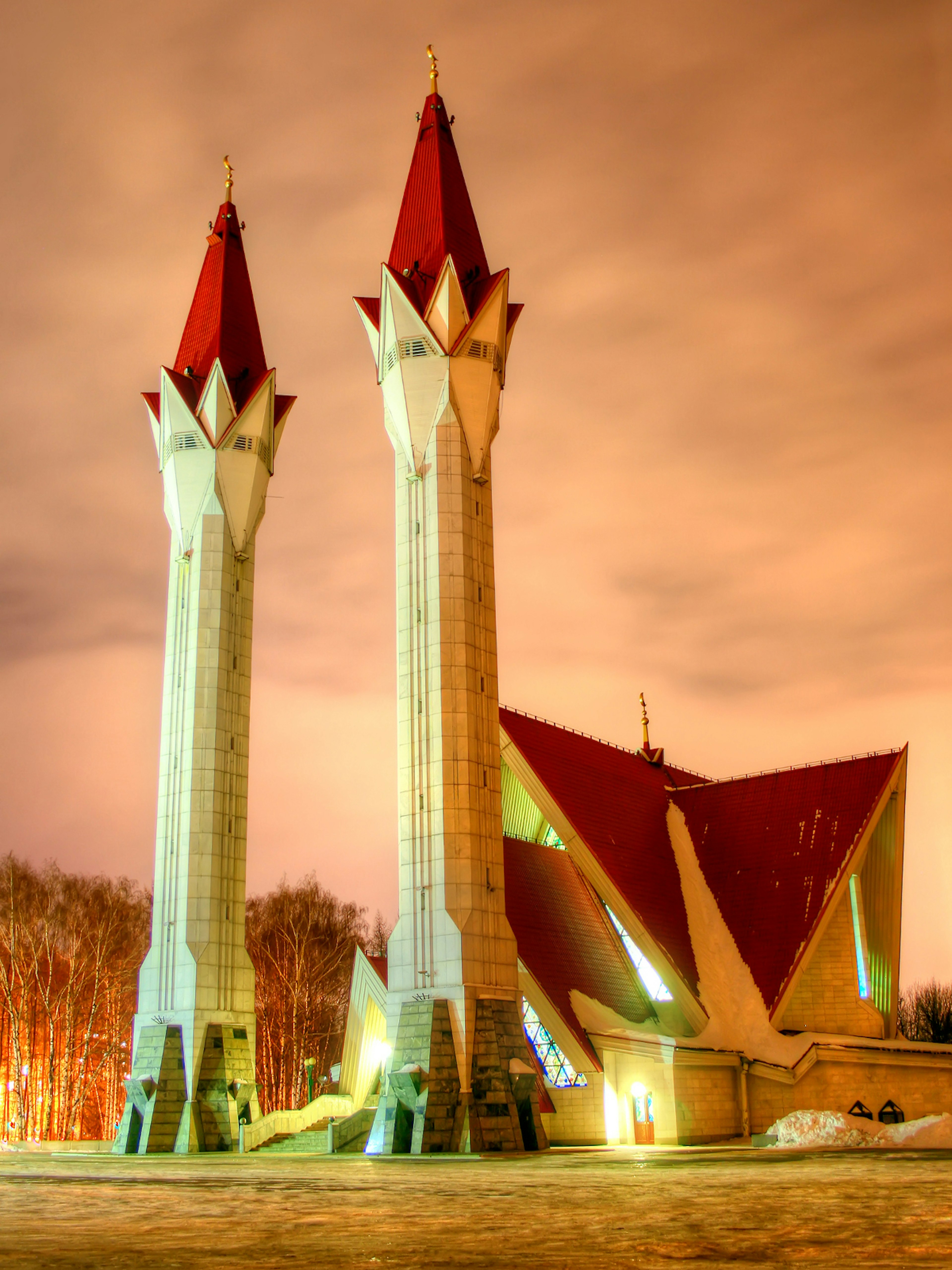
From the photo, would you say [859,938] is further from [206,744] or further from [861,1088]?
[206,744]

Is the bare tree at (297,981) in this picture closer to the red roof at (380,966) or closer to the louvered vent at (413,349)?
the red roof at (380,966)

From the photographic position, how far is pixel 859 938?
1457 inches

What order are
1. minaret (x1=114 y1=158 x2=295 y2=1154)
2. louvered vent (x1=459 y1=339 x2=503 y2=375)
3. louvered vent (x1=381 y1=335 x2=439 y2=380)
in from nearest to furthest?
louvered vent (x1=381 y1=335 x2=439 y2=380)
louvered vent (x1=459 y1=339 x2=503 y2=375)
minaret (x1=114 y1=158 x2=295 y2=1154)

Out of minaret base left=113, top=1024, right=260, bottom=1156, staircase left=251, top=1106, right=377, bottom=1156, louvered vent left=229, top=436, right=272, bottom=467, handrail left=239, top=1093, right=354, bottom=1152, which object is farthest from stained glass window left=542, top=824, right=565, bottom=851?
louvered vent left=229, top=436, right=272, bottom=467

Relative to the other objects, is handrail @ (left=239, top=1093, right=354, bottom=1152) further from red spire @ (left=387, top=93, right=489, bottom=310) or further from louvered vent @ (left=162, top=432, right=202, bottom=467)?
red spire @ (left=387, top=93, right=489, bottom=310)

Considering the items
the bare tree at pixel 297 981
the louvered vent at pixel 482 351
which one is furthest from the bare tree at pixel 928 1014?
the louvered vent at pixel 482 351

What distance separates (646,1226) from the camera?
27.2 ft

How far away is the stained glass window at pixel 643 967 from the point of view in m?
34.9

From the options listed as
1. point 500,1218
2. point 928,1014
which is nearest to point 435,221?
point 500,1218

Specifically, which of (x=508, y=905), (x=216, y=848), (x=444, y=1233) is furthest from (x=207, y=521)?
(x=444, y=1233)

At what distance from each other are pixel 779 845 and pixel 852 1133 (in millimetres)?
15163

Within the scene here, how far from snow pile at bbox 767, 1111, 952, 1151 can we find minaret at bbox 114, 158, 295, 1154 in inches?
575

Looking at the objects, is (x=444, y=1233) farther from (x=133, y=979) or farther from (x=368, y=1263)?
(x=133, y=979)

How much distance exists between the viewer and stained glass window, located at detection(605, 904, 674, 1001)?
114 ft
